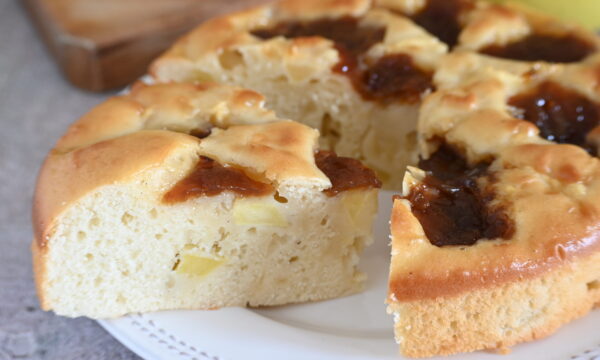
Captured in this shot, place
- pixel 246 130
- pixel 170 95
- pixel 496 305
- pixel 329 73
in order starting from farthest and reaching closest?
pixel 329 73
pixel 170 95
pixel 246 130
pixel 496 305

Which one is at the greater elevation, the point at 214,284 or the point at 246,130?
the point at 246,130

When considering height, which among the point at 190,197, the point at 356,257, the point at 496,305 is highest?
the point at 190,197

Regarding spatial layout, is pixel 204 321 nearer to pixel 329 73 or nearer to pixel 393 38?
pixel 329 73

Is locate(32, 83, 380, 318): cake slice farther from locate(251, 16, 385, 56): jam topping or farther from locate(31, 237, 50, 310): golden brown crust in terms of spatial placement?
locate(251, 16, 385, 56): jam topping

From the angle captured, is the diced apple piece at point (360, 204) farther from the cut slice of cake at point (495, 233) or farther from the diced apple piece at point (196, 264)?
the diced apple piece at point (196, 264)

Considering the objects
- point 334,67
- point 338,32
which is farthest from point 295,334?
point 338,32

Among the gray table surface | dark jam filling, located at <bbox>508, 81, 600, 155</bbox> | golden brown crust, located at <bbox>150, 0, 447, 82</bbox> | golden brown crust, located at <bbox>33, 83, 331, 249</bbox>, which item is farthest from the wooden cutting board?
dark jam filling, located at <bbox>508, 81, 600, 155</bbox>

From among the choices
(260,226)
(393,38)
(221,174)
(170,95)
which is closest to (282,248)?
(260,226)
